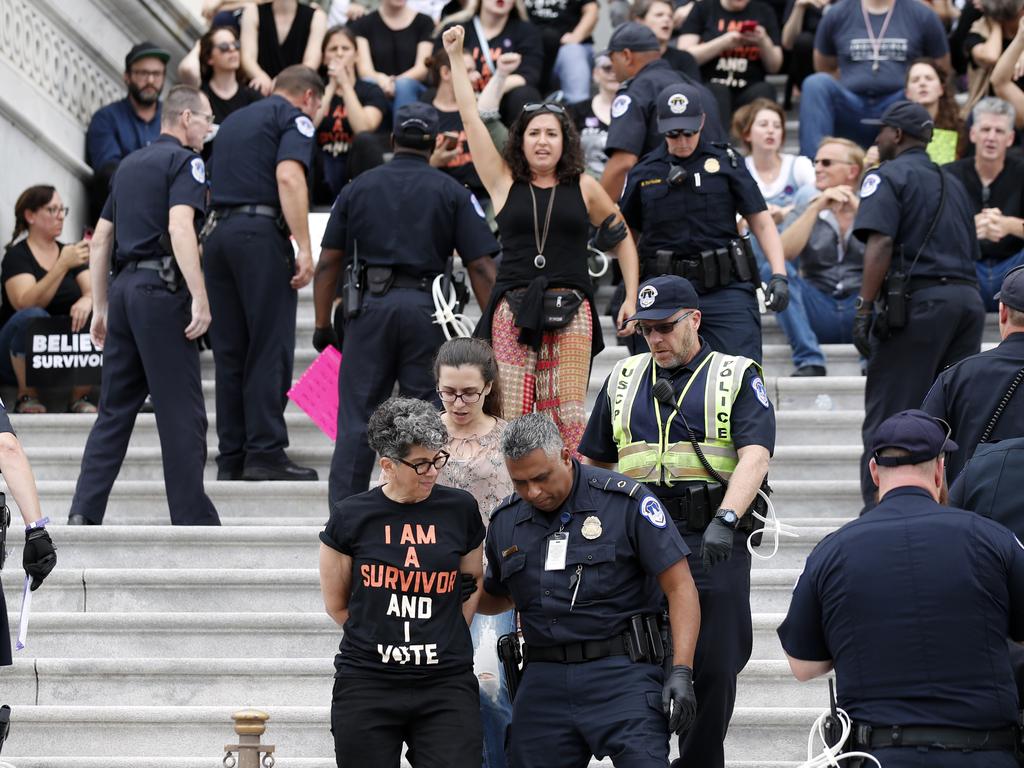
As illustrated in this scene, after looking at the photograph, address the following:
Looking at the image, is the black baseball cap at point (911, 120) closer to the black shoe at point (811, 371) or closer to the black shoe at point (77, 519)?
the black shoe at point (811, 371)

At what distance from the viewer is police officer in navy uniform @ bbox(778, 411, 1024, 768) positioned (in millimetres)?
5082

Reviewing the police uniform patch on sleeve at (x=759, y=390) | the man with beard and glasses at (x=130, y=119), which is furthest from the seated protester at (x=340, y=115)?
the police uniform patch on sleeve at (x=759, y=390)

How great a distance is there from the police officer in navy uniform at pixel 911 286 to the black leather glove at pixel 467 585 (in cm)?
294

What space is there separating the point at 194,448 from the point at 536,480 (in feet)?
10.6

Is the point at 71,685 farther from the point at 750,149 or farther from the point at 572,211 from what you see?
the point at 750,149

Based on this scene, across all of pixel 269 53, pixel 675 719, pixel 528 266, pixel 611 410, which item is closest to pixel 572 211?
pixel 528 266

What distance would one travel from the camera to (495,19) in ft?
42.0

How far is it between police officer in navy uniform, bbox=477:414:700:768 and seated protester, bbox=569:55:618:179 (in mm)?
5856

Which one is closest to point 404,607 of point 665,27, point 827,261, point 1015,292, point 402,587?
point 402,587

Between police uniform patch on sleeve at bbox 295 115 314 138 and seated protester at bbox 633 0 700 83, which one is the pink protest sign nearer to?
police uniform patch on sleeve at bbox 295 115 314 138

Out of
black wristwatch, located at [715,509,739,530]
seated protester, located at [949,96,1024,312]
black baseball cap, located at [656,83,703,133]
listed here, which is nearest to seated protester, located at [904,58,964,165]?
seated protester, located at [949,96,1024,312]

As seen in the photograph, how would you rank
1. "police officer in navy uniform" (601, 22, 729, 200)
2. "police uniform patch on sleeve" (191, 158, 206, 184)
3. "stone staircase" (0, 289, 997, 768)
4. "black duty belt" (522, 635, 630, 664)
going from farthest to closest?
"police officer in navy uniform" (601, 22, 729, 200) → "police uniform patch on sleeve" (191, 158, 206, 184) → "stone staircase" (0, 289, 997, 768) → "black duty belt" (522, 635, 630, 664)

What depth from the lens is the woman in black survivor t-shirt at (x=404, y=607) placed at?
234 inches

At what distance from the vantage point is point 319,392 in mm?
9336
